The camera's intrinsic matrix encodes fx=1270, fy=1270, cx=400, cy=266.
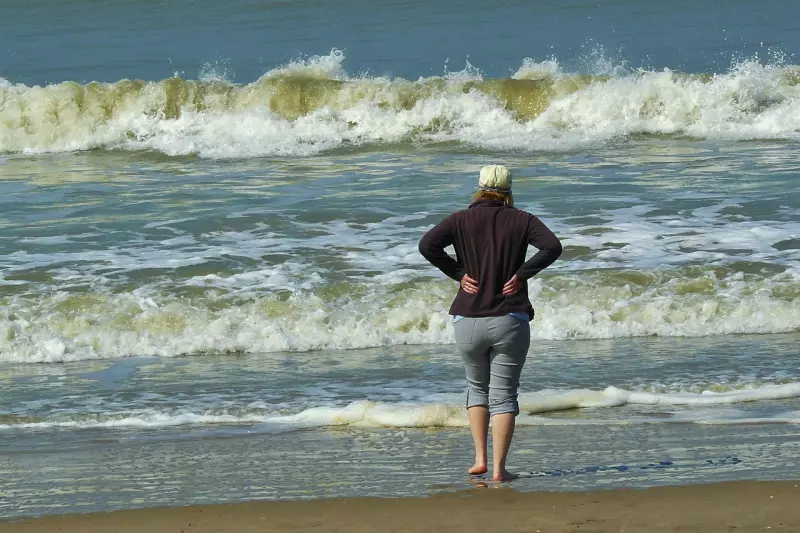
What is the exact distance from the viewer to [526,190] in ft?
50.6

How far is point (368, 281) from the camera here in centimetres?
1099

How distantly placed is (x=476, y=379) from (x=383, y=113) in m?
17.3

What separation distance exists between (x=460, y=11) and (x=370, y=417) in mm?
30682

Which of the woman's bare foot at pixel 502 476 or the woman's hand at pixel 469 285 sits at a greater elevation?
the woman's hand at pixel 469 285

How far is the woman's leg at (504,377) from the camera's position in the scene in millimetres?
5699

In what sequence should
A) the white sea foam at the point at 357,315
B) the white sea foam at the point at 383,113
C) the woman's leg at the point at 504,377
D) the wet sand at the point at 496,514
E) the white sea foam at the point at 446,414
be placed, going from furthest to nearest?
the white sea foam at the point at 383,113 < the white sea foam at the point at 357,315 < the white sea foam at the point at 446,414 < the woman's leg at the point at 504,377 < the wet sand at the point at 496,514

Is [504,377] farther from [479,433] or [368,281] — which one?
[368,281]

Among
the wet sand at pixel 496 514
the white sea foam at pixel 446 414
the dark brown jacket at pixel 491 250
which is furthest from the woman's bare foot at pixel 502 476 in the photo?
the white sea foam at pixel 446 414

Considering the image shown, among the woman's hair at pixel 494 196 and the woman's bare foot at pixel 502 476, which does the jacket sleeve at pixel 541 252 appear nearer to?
the woman's hair at pixel 494 196

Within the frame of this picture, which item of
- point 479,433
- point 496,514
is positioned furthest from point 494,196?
point 496,514

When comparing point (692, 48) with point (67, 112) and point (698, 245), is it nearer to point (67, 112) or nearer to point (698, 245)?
point (67, 112)

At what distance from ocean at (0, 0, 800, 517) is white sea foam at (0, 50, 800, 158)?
0.07m

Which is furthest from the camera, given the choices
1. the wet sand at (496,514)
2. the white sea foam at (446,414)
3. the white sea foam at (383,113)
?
the white sea foam at (383,113)

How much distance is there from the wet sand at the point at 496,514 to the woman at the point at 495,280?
52 cm
